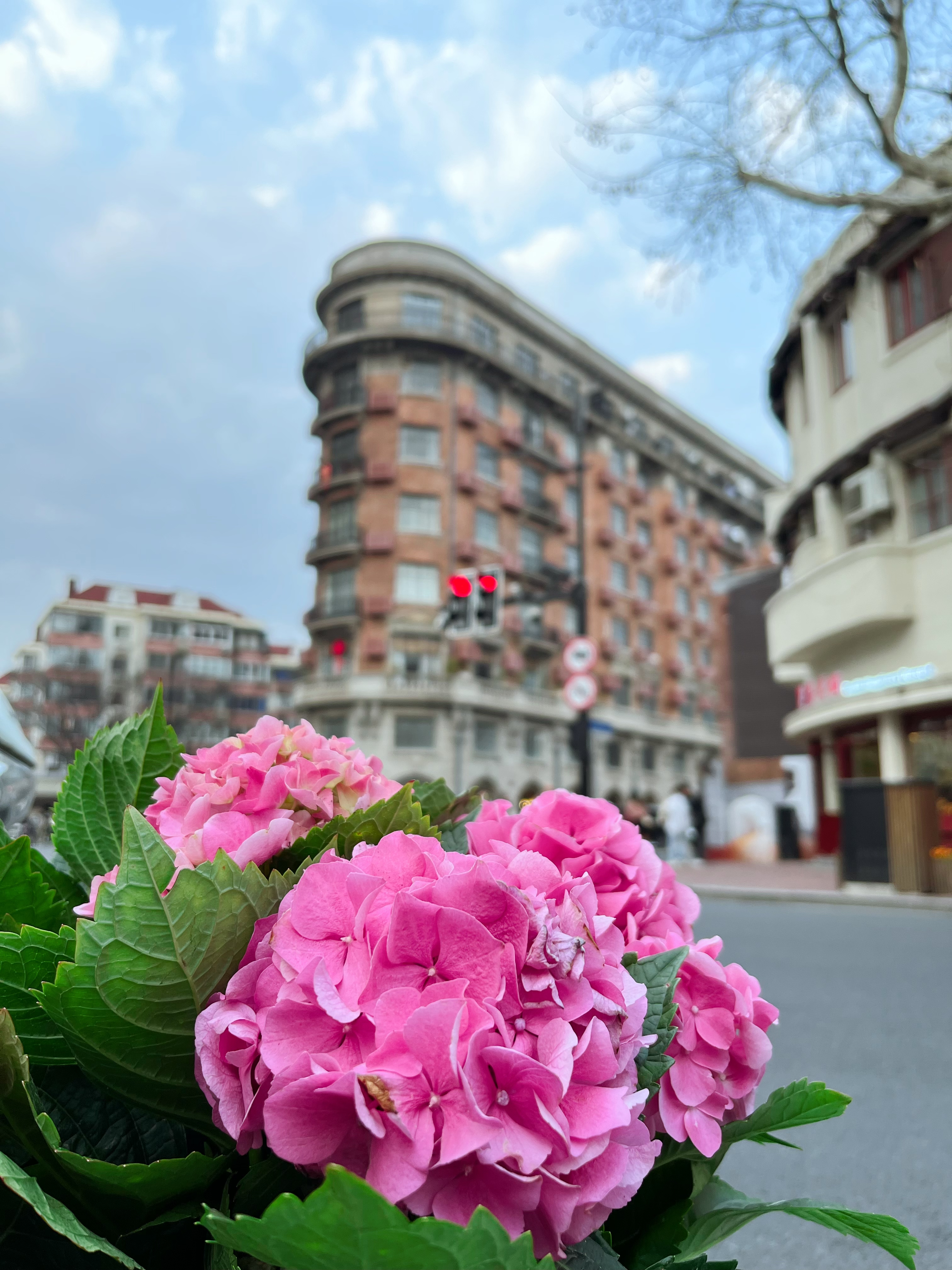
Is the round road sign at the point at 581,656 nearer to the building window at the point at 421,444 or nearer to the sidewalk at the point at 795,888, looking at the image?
the sidewalk at the point at 795,888

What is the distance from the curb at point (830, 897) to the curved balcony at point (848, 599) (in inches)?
222

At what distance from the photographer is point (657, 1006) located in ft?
2.50

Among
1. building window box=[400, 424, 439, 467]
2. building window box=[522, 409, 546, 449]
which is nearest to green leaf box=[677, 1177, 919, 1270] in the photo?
building window box=[400, 424, 439, 467]

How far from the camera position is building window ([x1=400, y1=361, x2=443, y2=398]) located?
4006 centimetres

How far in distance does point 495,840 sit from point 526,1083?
0.32m

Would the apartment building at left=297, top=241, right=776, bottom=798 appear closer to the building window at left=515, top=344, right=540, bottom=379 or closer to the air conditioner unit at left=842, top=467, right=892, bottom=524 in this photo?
the building window at left=515, top=344, right=540, bottom=379

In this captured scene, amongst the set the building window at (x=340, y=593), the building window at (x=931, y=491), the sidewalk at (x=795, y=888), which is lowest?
the sidewalk at (x=795, y=888)

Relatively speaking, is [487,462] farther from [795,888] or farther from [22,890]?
[22,890]

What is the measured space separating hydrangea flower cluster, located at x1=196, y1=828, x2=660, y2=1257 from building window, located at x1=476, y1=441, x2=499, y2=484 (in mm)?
40555

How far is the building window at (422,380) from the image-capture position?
40062 mm

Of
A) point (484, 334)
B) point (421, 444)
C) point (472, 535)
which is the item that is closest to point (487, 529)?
point (472, 535)

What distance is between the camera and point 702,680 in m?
51.5

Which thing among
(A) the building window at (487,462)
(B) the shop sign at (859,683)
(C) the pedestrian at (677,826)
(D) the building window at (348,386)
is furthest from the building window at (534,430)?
(C) the pedestrian at (677,826)

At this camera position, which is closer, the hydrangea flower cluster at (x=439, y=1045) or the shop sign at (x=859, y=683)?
the hydrangea flower cluster at (x=439, y=1045)
